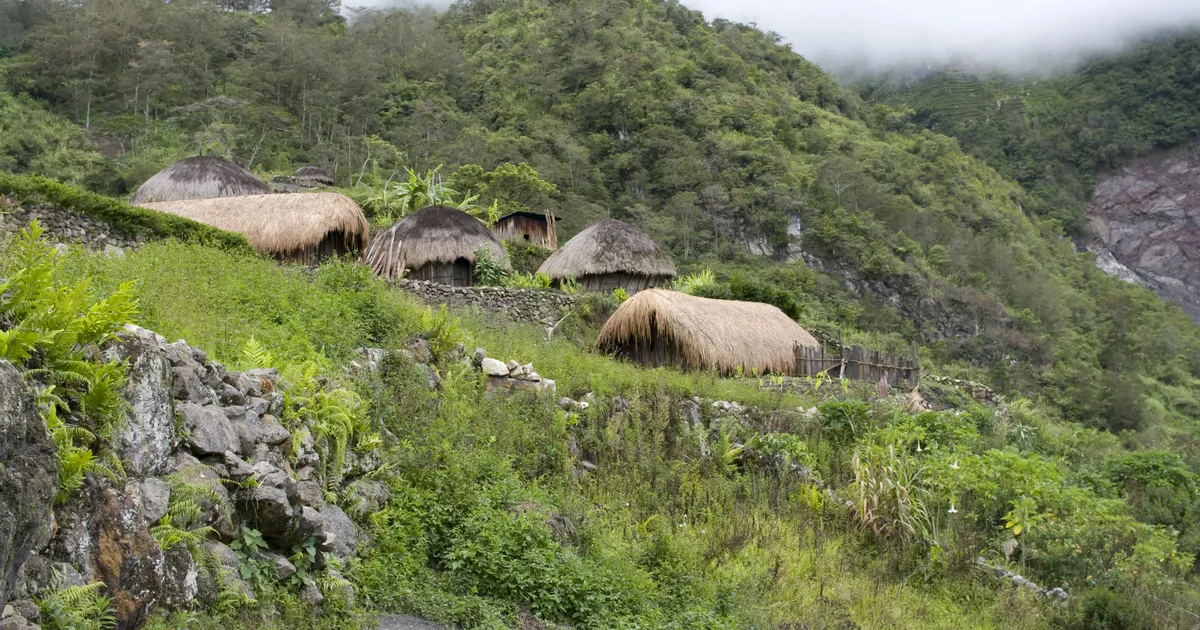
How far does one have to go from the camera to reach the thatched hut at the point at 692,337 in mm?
15867

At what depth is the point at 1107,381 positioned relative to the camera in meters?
34.7

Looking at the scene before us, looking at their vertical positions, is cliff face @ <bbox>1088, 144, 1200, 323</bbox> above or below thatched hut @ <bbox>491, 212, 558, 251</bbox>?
above

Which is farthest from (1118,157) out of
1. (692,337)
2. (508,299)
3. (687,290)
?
(692,337)

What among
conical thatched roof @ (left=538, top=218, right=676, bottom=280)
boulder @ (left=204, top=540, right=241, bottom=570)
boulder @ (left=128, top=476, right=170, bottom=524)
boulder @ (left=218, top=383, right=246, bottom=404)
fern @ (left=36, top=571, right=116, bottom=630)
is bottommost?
boulder @ (left=204, top=540, right=241, bottom=570)

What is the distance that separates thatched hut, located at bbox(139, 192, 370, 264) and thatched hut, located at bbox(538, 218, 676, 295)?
5.46 meters

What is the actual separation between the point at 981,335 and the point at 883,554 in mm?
33201

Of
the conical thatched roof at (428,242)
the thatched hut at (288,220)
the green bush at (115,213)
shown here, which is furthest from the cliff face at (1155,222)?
the green bush at (115,213)

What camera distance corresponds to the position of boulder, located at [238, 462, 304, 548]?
5082 millimetres

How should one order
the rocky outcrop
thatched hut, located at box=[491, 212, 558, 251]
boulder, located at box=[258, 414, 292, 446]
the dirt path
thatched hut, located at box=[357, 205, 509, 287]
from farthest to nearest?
thatched hut, located at box=[491, 212, 558, 251]
thatched hut, located at box=[357, 205, 509, 287]
boulder, located at box=[258, 414, 292, 446]
the dirt path
the rocky outcrop

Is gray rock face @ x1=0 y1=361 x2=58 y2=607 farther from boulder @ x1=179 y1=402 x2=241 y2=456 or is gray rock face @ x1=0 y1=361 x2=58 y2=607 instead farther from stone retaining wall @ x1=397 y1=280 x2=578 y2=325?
stone retaining wall @ x1=397 y1=280 x2=578 y2=325

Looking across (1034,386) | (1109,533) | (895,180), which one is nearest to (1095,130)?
(895,180)

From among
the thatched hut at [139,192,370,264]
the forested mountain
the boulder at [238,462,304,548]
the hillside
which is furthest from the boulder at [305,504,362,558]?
the hillside

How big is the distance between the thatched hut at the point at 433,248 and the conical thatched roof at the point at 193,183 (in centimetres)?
617

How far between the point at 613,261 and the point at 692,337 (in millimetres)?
7215
